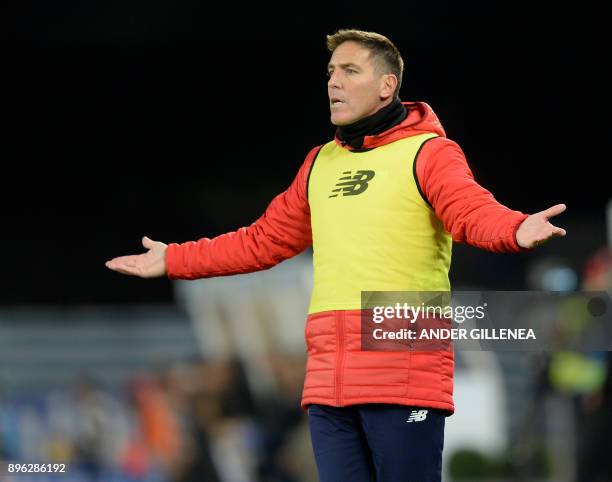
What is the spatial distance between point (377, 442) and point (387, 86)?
0.92m

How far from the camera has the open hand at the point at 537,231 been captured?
2.85 metres

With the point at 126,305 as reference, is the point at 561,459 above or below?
below

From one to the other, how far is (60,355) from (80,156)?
2246 millimetres

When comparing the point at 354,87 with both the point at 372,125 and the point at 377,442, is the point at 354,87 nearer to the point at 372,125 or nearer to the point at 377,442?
the point at 372,125

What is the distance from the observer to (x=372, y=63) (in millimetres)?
3367

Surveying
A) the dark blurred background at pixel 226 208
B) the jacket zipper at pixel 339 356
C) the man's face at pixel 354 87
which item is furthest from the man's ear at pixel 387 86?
the dark blurred background at pixel 226 208

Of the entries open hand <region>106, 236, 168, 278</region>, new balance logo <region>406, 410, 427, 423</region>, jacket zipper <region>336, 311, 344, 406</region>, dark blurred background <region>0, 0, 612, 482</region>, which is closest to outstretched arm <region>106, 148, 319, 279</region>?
open hand <region>106, 236, 168, 278</region>

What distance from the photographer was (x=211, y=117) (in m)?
10.8

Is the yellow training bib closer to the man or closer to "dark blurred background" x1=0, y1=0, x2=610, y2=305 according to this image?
the man

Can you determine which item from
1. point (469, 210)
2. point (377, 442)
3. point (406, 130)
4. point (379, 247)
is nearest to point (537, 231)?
point (469, 210)

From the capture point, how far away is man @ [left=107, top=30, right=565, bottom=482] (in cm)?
311

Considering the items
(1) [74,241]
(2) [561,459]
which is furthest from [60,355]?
(2) [561,459]

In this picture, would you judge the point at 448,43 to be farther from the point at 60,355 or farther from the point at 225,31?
the point at 60,355

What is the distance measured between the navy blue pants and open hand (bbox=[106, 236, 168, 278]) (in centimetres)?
65
